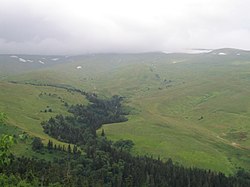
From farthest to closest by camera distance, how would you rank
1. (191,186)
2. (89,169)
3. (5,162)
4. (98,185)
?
(89,169) < (191,186) < (98,185) < (5,162)

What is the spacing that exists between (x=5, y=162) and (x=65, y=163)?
174m

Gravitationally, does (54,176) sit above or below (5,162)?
below

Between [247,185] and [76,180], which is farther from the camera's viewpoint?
[247,185]

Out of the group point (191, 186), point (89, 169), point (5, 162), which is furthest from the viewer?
point (89, 169)

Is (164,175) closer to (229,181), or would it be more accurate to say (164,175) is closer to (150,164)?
(150,164)

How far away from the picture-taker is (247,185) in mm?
180750

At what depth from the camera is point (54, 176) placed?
514 feet

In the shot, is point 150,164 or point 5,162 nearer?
point 5,162

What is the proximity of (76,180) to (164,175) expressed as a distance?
152 ft

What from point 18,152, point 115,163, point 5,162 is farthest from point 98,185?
point 5,162

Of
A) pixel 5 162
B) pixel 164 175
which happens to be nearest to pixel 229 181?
pixel 164 175

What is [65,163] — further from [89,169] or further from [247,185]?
[247,185]

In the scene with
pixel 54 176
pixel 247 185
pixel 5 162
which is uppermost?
pixel 5 162

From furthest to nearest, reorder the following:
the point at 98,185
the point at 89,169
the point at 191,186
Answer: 1. the point at 89,169
2. the point at 191,186
3. the point at 98,185
